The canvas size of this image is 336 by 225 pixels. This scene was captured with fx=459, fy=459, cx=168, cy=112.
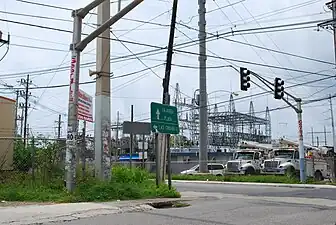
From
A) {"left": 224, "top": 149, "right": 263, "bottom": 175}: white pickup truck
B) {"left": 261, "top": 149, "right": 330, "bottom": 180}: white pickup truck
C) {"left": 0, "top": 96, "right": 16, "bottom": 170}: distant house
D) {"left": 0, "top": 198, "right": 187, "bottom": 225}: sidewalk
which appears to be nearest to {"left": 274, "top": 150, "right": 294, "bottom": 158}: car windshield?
{"left": 261, "top": 149, "right": 330, "bottom": 180}: white pickup truck

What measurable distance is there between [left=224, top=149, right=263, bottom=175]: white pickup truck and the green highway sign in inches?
892

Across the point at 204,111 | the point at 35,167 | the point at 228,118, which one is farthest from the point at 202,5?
the point at 228,118

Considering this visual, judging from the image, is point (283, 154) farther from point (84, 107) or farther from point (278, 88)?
point (84, 107)

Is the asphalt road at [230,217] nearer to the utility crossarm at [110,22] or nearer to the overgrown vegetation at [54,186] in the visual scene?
the overgrown vegetation at [54,186]

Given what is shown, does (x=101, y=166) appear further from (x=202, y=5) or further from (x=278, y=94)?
(x=202, y=5)

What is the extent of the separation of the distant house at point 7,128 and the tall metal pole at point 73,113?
5.79 metres

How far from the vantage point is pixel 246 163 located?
132 feet

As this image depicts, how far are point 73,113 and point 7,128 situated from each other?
821 centimetres

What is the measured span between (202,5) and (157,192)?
26.5 metres

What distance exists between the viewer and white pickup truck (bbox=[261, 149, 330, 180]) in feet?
119

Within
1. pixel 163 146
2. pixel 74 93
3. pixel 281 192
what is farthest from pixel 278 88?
pixel 74 93

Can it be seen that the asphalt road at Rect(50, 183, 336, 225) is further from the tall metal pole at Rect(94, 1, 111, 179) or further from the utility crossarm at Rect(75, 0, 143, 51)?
the utility crossarm at Rect(75, 0, 143, 51)

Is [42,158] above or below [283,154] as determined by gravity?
below

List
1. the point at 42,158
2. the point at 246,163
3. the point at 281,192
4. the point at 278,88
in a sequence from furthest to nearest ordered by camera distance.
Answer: the point at 246,163 < the point at 278,88 < the point at 281,192 < the point at 42,158
